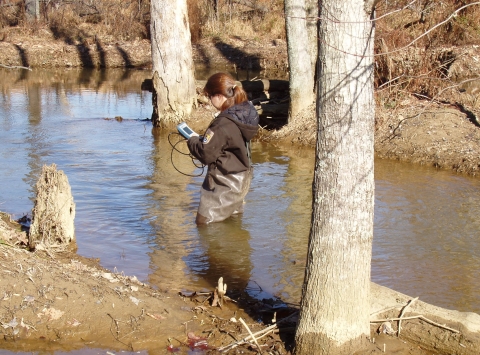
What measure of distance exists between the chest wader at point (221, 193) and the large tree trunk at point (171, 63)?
264 inches

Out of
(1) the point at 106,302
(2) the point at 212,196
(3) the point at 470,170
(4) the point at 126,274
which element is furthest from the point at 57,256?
(3) the point at 470,170

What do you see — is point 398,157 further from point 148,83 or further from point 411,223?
point 148,83

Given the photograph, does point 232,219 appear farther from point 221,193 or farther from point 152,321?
point 152,321

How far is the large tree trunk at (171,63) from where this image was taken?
13.7 meters

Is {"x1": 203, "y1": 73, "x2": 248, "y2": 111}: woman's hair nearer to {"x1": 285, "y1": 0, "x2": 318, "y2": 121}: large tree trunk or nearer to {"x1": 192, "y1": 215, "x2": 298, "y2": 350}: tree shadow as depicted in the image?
{"x1": 192, "y1": 215, "x2": 298, "y2": 350}: tree shadow

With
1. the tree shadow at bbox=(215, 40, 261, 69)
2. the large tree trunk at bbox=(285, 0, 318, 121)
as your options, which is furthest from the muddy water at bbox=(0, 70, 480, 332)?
the tree shadow at bbox=(215, 40, 261, 69)

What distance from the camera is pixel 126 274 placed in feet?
20.4

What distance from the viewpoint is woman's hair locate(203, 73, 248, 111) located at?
6.80 metres

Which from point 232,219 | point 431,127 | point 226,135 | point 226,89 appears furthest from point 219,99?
point 431,127

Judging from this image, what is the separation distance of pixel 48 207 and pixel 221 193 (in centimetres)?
205

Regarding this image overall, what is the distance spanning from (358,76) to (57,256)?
3615 mm

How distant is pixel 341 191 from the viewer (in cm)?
409

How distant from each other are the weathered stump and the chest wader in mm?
1687

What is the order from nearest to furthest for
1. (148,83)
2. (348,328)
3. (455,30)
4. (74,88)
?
(348,328), (148,83), (455,30), (74,88)
